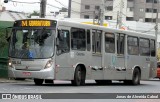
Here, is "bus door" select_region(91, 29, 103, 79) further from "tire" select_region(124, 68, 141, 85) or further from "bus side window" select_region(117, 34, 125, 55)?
"tire" select_region(124, 68, 141, 85)

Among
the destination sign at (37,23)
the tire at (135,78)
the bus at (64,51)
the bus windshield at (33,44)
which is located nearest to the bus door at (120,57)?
the bus at (64,51)

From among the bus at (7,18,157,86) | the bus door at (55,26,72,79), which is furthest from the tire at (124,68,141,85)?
the bus door at (55,26,72,79)

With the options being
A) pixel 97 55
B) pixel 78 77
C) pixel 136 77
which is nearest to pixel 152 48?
pixel 136 77

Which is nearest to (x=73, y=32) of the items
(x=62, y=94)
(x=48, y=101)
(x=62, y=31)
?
(x=62, y=31)

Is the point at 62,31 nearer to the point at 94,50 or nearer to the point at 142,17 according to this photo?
the point at 94,50

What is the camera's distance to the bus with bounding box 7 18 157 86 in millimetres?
22250

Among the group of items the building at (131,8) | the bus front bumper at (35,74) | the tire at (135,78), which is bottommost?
the tire at (135,78)

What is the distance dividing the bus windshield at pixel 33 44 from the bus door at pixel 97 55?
3319 millimetres

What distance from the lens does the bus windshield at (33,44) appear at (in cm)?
2225

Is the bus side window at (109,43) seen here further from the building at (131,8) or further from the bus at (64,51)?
the building at (131,8)

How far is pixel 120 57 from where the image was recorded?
27547mm

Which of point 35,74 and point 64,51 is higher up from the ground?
point 64,51

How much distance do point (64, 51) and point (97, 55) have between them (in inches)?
122

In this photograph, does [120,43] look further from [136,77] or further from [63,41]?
[63,41]
